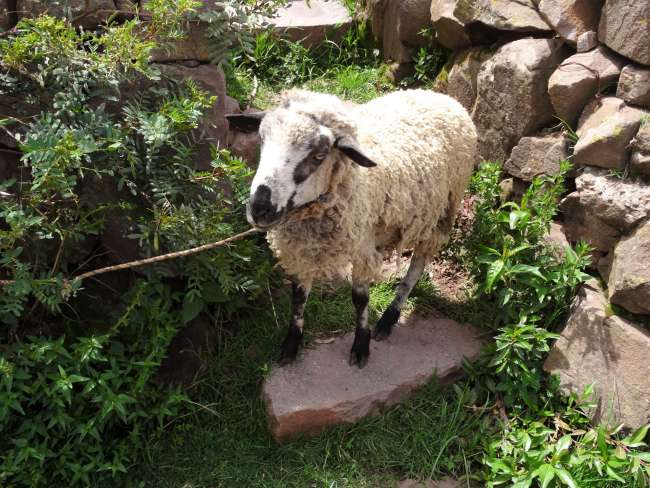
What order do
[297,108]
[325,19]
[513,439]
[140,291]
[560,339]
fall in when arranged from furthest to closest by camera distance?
[325,19] < [560,339] < [513,439] < [140,291] < [297,108]

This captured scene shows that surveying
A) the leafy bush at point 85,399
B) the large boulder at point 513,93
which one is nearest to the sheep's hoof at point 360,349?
the leafy bush at point 85,399

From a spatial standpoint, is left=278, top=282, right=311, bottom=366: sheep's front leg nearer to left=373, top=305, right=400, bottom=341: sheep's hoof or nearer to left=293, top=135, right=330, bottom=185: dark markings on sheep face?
left=373, top=305, right=400, bottom=341: sheep's hoof

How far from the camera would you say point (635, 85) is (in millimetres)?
3650

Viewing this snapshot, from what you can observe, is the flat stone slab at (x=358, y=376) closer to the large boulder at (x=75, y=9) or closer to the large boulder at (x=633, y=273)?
the large boulder at (x=633, y=273)

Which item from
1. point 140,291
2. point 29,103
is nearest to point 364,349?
point 140,291

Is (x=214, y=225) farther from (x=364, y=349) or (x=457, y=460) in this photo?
(x=457, y=460)

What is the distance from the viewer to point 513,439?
3582 mm

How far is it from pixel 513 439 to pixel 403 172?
166cm

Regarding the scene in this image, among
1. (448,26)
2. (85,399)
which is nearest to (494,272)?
(448,26)

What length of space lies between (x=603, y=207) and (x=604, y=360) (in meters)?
0.90

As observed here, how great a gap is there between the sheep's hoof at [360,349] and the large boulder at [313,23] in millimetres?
3457

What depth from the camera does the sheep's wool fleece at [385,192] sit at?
3287mm

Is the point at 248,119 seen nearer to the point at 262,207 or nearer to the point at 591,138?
the point at 262,207

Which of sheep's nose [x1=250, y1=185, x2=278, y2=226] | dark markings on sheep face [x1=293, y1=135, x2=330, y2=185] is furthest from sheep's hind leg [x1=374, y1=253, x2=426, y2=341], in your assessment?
sheep's nose [x1=250, y1=185, x2=278, y2=226]
